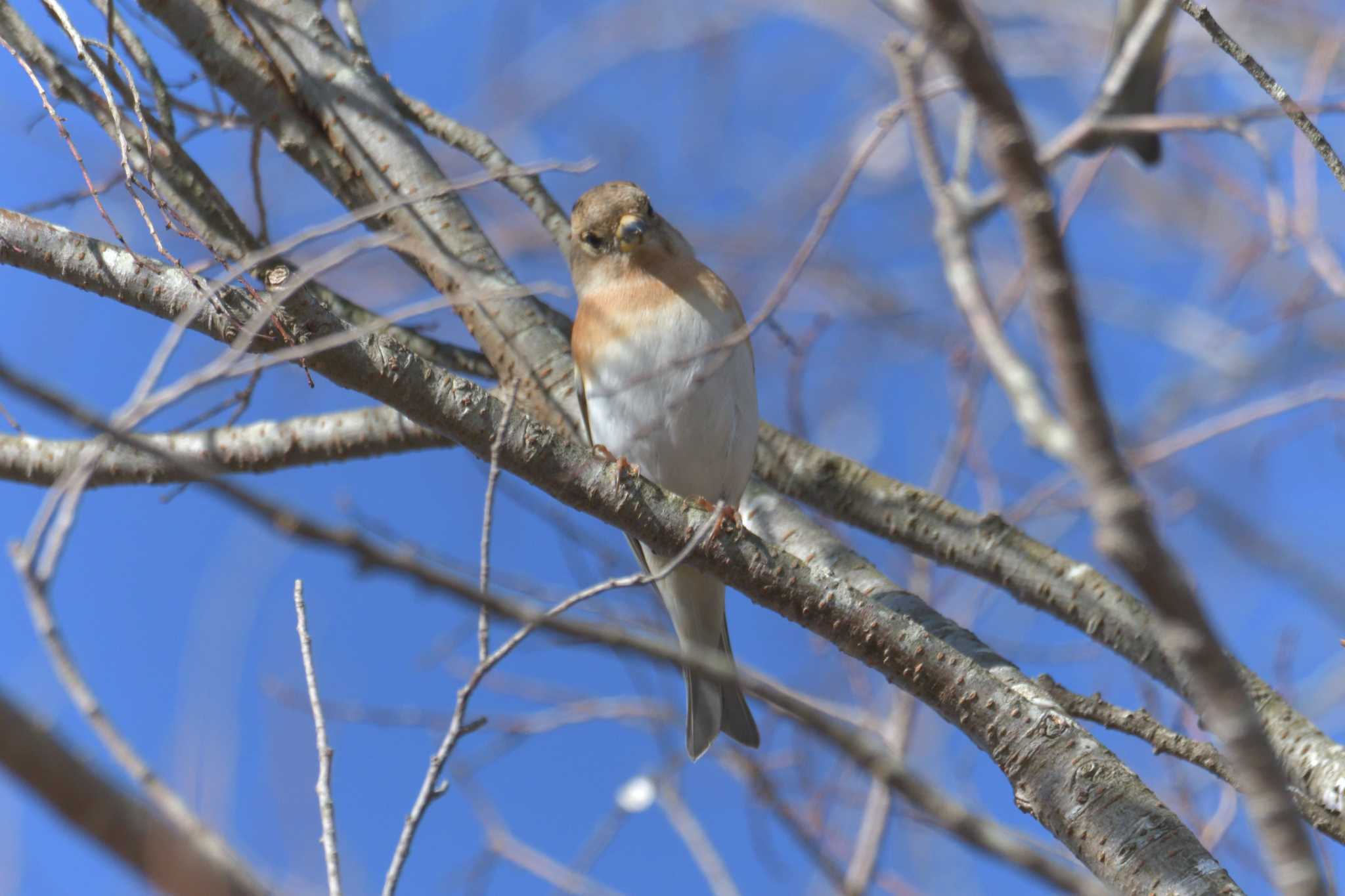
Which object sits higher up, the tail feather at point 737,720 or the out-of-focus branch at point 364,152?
the out-of-focus branch at point 364,152

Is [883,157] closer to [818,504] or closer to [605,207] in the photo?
[605,207]

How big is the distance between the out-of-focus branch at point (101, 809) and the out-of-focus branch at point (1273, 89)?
1757 millimetres

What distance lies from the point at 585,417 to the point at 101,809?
300 centimetres

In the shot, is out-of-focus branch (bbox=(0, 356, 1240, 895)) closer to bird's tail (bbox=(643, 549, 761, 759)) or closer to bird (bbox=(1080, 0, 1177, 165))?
bird's tail (bbox=(643, 549, 761, 759))

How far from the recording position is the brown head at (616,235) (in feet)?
13.0

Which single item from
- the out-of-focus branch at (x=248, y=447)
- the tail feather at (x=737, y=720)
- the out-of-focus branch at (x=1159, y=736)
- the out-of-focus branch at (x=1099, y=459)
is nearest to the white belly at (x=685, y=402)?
the out-of-focus branch at (x=248, y=447)

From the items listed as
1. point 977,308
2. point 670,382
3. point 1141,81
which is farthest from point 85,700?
point 1141,81

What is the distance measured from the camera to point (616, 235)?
3.99 m

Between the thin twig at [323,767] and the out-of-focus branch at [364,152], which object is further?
the out-of-focus branch at [364,152]

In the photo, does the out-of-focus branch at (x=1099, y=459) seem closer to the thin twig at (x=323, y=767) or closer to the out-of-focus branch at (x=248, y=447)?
the thin twig at (x=323, y=767)

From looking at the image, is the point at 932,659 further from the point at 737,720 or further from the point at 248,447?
the point at 248,447

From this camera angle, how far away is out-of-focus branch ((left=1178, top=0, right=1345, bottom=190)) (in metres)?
1.81

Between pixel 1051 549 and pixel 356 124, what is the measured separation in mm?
2385

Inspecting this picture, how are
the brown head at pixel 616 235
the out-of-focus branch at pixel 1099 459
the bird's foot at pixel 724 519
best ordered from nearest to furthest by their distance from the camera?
1. the out-of-focus branch at pixel 1099 459
2. the bird's foot at pixel 724 519
3. the brown head at pixel 616 235
